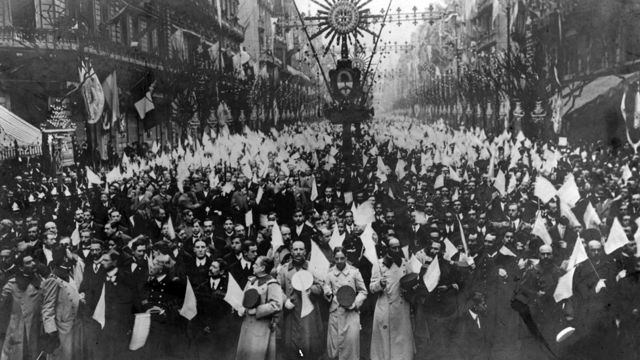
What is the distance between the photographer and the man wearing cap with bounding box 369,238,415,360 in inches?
333

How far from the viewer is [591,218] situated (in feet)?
34.6

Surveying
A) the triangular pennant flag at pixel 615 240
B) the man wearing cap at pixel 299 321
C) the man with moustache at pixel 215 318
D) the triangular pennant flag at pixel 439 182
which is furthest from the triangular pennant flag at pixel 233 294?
the triangular pennant flag at pixel 439 182

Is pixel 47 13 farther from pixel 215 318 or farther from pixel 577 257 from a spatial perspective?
pixel 577 257

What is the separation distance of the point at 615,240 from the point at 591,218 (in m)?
1.59

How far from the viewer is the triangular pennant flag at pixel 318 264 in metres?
8.60

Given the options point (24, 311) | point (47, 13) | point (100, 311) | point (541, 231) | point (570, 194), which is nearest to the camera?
point (24, 311)

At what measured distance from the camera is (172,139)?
17.4 m

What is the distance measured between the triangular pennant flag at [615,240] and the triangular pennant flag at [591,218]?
1214 millimetres

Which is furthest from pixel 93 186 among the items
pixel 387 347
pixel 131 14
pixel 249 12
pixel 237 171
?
pixel 249 12

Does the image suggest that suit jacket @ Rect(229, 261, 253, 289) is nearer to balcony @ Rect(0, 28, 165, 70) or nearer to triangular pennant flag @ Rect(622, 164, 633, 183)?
triangular pennant flag @ Rect(622, 164, 633, 183)

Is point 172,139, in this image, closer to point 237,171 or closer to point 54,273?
point 237,171

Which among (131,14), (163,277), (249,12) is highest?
(249,12)

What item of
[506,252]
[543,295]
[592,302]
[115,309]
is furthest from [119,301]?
[592,302]

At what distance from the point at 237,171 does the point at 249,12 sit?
16716 mm
